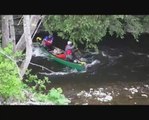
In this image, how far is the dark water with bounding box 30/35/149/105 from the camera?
9586 millimetres

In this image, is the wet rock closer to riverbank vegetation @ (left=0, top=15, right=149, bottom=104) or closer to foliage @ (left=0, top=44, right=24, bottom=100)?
riverbank vegetation @ (left=0, top=15, right=149, bottom=104)

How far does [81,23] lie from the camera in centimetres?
1138

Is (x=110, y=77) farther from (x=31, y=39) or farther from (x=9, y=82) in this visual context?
(x=9, y=82)

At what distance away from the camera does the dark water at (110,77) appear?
9586 millimetres

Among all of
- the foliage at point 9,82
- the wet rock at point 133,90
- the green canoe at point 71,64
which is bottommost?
the wet rock at point 133,90

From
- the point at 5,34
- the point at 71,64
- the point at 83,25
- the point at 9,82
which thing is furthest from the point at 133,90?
the point at 9,82

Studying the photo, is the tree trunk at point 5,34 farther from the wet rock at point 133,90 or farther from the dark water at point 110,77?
the wet rock at point 133,90

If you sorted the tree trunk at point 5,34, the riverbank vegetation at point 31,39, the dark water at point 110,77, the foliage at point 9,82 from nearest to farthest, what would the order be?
the foliage at point 9,82
the riverbank vegetation at point 31,39
the tree trunk at point 5,34
the dark water at point 110,77

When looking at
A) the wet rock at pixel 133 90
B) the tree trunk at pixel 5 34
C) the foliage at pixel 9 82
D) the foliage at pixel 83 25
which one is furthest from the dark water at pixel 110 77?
the foliage at pixel 9 82

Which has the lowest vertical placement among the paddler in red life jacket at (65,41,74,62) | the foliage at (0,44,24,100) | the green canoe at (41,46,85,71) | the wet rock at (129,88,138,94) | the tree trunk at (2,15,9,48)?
the wet rock at (129,88,138,94)

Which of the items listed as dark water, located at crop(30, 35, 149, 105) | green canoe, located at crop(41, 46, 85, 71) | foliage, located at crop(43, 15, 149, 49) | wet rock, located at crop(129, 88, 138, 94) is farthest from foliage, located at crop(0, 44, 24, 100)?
green canoe, located at crop(41, 46, 85, 71)
